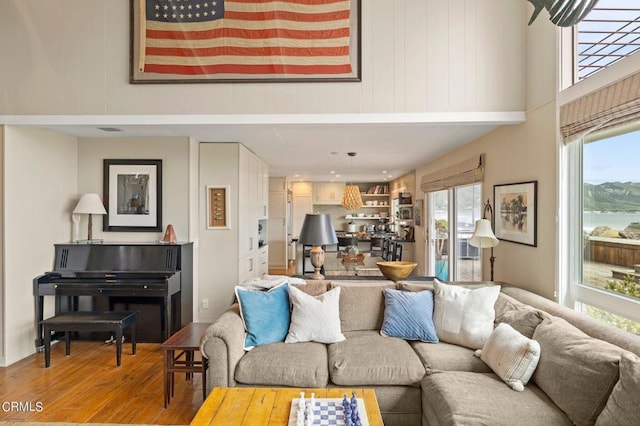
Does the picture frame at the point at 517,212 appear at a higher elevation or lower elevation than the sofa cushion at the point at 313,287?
higher

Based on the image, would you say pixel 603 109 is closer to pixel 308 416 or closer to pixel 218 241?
pixel 308 416

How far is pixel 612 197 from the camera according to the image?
2.46 meters

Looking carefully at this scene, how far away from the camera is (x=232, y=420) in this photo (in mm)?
1836

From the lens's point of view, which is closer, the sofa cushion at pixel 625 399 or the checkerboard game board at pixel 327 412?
the sofa cushion at pixel 625 399

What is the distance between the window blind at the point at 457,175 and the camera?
171 inches

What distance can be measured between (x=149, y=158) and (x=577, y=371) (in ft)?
14.7

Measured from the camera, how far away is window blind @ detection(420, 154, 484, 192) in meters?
4.34

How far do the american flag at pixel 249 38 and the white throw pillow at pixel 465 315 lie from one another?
2.21 metres

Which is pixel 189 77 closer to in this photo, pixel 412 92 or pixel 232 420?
pixel 412 92

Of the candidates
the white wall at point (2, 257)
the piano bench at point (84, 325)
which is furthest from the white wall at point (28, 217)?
the piano bench at point (84, 325)

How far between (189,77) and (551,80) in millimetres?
3141

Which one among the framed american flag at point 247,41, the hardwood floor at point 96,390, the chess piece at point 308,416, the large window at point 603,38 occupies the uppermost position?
the framed american flag at point 247,41

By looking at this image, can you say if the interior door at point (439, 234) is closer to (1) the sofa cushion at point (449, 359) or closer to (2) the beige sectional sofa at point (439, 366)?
(2) the beige sectional sofa at point (439, 366)

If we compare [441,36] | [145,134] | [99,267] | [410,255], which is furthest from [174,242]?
[410,255]
